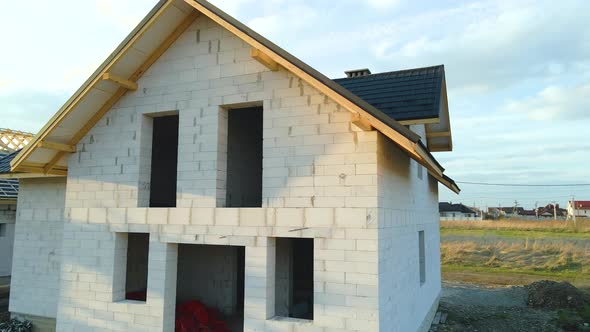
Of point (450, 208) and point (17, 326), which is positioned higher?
point (450, 208)

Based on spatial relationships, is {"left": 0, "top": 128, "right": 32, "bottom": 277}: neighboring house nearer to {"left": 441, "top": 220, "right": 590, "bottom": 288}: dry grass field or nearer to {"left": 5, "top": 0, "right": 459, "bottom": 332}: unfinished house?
{"left": 5, "top": 0, "right": 459, "bottom": 332}: unfinished house

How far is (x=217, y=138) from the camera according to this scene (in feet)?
24.1

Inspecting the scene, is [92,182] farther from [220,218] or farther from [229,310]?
[229,310]

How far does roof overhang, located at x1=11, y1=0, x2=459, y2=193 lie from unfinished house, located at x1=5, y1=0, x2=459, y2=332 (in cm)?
3

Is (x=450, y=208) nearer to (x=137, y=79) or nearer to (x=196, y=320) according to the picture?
(x=196, y=320)

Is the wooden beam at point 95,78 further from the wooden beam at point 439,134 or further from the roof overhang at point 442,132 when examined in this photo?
the wooden beam at point 439,134

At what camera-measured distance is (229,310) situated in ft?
33.8

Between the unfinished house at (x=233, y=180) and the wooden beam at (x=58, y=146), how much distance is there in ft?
0.09

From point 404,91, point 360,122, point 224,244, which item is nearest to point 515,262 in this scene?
point 404,91

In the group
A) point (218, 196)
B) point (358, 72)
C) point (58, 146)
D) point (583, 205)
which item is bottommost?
point (218, 196)

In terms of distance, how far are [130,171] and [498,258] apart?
26.0m

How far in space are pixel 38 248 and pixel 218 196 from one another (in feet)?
23.0

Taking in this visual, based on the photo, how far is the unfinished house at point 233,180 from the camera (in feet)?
20.3

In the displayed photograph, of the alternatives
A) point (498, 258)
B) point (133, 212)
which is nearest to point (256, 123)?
point (133, 212)
